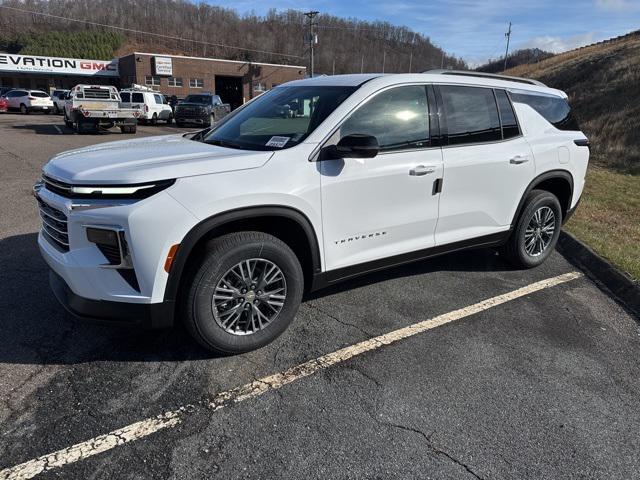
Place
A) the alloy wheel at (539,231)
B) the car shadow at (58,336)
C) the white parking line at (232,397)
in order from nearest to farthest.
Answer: the white parking line at (232,397), the car shadow at (58,336), the alloy wheel at (539,231)

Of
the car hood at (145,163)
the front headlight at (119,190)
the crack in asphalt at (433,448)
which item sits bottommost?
the crack in asphalt at (433,448)

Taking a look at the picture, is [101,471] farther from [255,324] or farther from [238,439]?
[255,324]

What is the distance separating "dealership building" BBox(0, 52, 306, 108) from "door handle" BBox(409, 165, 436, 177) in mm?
54665

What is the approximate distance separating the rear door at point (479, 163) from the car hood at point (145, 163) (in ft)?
5.57

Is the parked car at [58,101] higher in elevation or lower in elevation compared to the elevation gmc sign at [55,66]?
lower

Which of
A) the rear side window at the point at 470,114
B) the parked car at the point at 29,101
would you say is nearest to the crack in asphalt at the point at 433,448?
the rear side window at the point at 470,114

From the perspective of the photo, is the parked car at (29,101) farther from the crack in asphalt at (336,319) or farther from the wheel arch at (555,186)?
the wheel arch at (555,186)

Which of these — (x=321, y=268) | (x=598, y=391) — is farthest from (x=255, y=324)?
(x=598, y=391)

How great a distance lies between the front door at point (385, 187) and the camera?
3.45m

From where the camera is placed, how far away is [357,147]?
3.23 metres

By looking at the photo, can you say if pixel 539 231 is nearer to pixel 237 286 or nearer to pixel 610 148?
pixel 237 286

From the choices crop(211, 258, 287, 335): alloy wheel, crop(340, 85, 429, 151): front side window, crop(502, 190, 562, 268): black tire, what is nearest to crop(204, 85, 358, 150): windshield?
crop(340, 85, 429, 151): front side window

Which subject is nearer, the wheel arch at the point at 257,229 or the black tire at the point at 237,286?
the wheel arch at the point at 257,229

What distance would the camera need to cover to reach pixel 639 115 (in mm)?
17719
